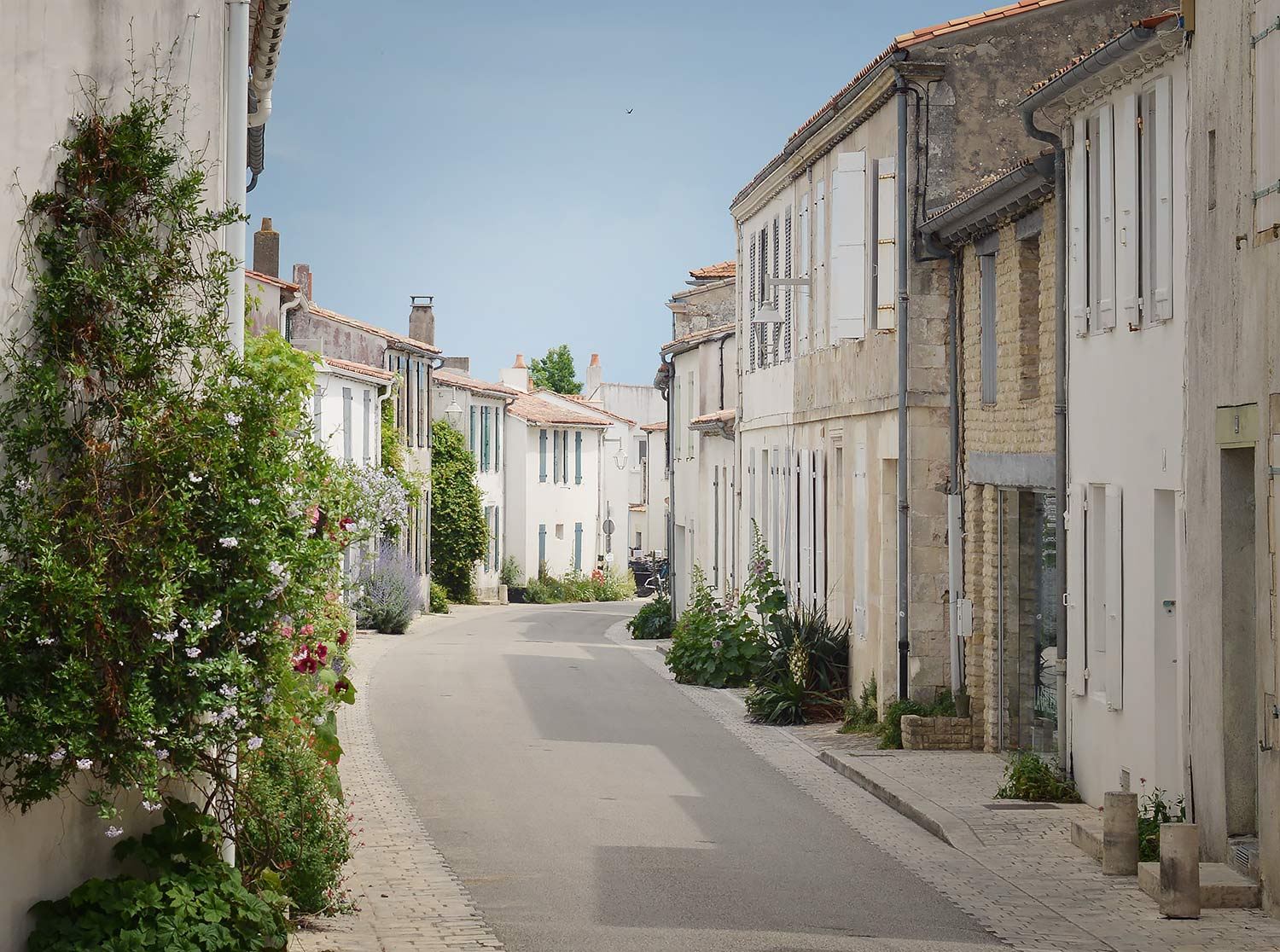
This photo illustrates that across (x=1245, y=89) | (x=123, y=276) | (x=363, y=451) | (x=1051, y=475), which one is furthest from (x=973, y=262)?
(x=363, y=451)

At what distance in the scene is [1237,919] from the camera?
8531 mm

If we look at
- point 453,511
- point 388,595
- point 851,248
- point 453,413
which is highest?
point 851,248

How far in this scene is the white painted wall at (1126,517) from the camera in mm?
10305

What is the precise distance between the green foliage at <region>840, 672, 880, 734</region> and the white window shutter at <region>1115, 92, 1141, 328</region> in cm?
690

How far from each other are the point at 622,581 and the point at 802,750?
38.6 meters

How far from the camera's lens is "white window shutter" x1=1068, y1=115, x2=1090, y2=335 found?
39.5ft

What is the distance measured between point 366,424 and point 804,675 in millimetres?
15190

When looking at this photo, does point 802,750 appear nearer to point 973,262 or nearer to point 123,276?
point 973,262

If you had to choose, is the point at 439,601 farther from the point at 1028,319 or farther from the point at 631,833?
the point at 631,833

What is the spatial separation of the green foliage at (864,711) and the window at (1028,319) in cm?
449

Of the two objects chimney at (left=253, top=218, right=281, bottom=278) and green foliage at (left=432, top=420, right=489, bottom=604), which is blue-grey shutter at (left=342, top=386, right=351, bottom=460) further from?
green foliage at (left=432, top=420, right=489, bottom=604)

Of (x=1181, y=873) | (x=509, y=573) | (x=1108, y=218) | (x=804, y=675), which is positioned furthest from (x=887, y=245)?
(x=509, y=573)

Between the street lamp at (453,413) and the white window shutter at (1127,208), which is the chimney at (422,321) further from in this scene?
the white window shutter at (1127,208)

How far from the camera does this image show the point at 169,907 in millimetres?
6719
